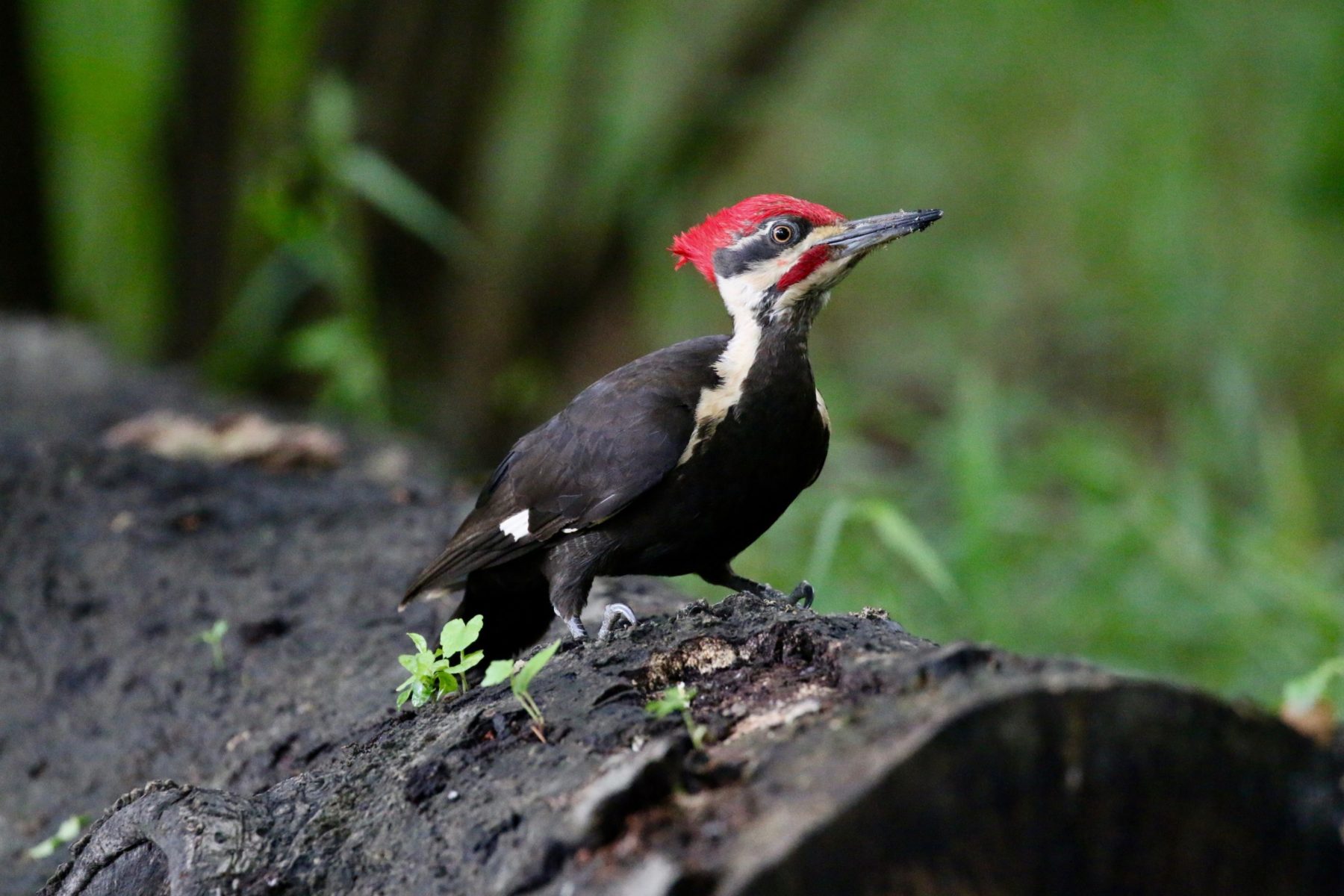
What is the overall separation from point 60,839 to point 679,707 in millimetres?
1298

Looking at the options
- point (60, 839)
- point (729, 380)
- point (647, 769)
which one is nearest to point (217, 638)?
point (60, 839)

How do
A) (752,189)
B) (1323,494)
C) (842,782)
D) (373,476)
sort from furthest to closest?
1. (752,189)
2. (1323,494)
3. (373,476)
4. (842,782)

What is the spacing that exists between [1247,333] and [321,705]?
19.6 ft

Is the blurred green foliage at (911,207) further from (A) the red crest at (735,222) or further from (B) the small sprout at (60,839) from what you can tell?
(B) the small sprout at (60,839)

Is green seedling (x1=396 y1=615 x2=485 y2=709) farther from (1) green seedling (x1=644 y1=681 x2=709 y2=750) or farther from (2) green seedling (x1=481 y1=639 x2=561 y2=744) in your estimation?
(1) green seedling (x1=644 y1=681 x2=709 y2=750)

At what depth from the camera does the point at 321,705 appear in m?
2.36

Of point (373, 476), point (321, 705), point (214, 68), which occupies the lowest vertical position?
point (321, 705)

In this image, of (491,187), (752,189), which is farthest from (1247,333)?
(491,187)

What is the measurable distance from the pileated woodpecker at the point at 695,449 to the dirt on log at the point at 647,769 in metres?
0.25

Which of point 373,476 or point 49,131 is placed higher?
point 49,131

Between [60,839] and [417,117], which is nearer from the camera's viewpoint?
[60,839]

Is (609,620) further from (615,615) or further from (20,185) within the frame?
(20,185)

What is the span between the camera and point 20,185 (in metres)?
6.35

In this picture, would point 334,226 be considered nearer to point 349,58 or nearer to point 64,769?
point 349,58
